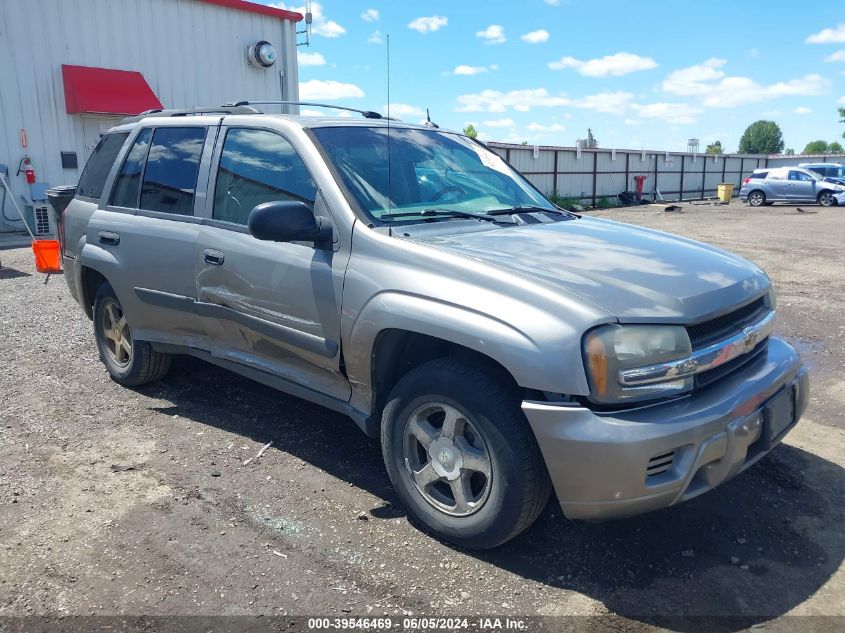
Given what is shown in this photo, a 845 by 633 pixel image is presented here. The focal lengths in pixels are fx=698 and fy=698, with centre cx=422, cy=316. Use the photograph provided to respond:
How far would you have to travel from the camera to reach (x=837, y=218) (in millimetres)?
22094

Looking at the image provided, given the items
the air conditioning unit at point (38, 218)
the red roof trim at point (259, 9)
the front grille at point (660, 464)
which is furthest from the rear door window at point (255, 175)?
the red roof trim at point (259, 9)

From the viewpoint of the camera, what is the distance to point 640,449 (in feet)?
8.14

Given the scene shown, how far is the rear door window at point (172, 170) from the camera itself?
4.22m

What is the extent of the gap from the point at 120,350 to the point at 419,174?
2676 mm

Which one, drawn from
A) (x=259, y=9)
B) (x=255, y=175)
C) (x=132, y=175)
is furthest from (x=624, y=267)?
(x=259, y=9)

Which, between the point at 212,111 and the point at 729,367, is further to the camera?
the point at 212,111

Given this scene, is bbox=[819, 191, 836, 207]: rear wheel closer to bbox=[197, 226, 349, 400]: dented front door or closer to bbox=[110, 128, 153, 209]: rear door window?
bbox=[110, 128, 153, 209]: rear door window

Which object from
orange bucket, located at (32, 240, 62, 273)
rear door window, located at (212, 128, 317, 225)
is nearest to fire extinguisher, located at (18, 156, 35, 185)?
orange bucket, located at (32, 240, 62, 273)

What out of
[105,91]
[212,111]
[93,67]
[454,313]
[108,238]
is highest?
[93,67]

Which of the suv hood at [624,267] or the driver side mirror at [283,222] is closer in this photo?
the suv hood at [624,267]

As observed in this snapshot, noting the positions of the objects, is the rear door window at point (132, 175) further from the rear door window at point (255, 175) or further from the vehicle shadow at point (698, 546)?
the vehicle shadow at point (698, 546)

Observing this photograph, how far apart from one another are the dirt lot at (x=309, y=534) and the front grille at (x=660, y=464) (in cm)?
54

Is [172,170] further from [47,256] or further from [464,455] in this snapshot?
[47,256]

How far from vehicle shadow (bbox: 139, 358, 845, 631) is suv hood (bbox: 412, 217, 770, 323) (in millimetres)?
1040
